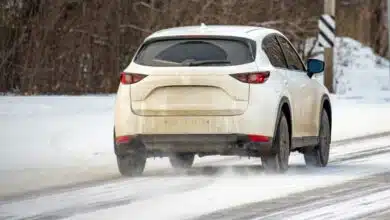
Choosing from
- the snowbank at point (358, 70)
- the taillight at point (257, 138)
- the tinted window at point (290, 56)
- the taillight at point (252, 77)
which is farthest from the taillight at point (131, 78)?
the snowbank at point (358, 70)

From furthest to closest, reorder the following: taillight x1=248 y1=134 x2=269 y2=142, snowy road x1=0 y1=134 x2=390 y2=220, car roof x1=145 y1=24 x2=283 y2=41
→ car roof x1=145 y1=24 x2=283 y2=41
taillight x1=248 y1=134 x2=269 y2=142
snowy road x1=0 y1=134 x2=390 y2=220

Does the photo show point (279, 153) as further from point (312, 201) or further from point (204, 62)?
point (312, 201)

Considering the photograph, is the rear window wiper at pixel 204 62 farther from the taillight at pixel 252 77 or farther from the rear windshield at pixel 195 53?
the taillight at pixel 252 77

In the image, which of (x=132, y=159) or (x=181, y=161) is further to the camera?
(x=181, y=161)

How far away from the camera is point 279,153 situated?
51.1 feet

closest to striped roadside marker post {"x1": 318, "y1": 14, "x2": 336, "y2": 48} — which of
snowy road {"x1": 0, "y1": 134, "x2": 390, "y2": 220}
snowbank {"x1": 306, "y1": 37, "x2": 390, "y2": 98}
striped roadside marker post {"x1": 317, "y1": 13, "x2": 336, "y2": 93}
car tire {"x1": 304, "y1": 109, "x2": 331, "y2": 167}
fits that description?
striped roadside marker post {"x1": 317, "y1": 13, "x2": 336, "y2": 93}

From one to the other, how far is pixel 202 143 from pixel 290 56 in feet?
7.84

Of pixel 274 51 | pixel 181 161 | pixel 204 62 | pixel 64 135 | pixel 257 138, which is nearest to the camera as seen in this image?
pixel 257 138

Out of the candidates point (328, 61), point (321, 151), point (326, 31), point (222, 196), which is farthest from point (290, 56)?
point (328, 61)

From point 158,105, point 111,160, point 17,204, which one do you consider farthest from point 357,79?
point 17,204

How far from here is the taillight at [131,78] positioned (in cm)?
1527

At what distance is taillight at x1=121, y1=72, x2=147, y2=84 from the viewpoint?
15.3 meters

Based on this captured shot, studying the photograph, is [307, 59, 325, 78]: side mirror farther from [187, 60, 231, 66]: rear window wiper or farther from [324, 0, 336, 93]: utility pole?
[324, 0, 336, 93]: utility pole

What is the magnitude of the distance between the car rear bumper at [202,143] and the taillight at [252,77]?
21.0 inches
